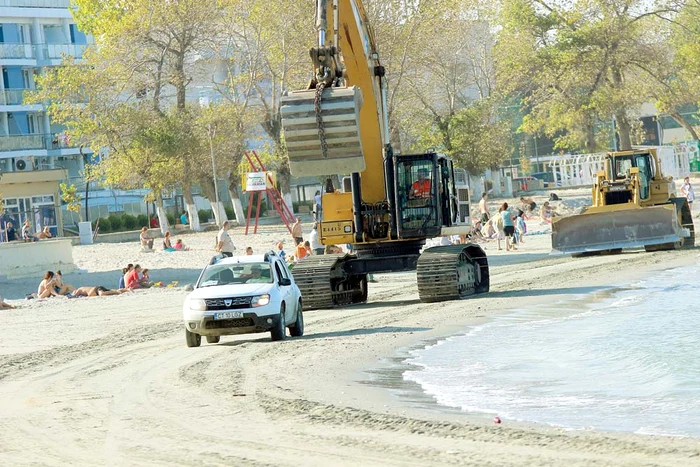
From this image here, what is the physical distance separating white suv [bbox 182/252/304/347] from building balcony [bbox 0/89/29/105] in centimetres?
6842

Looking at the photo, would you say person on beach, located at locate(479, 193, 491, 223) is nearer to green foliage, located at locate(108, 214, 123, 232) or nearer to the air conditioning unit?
green foliage, located at locate(108, 214, 123, 232)

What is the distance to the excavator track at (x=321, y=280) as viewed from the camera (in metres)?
26.7

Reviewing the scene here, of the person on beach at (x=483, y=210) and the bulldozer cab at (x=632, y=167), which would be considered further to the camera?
the person on beach at (x=483, y=210)

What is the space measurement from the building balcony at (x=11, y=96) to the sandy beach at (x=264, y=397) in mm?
57580

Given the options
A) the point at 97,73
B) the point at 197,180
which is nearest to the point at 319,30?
the point at 97,73

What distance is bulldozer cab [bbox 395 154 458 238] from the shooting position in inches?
1022

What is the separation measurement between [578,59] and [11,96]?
3850cm

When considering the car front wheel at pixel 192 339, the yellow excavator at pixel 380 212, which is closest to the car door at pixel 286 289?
the car front wheel at pixel 192 339

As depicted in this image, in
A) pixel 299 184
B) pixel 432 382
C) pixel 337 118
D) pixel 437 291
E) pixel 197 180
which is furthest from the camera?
pixel 299 184

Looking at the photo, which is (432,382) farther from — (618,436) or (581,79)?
(581,79)

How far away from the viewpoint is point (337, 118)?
71.7ft

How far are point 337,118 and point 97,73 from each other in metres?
42.4

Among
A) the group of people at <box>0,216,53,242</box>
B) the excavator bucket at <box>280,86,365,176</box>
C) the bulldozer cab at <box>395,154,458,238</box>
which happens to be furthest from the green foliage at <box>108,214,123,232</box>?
the excavator bucket at <box>280,86,365,176</box>

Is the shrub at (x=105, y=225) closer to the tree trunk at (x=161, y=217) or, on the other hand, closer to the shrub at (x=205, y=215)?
the shrub at (x=205, y=215)
